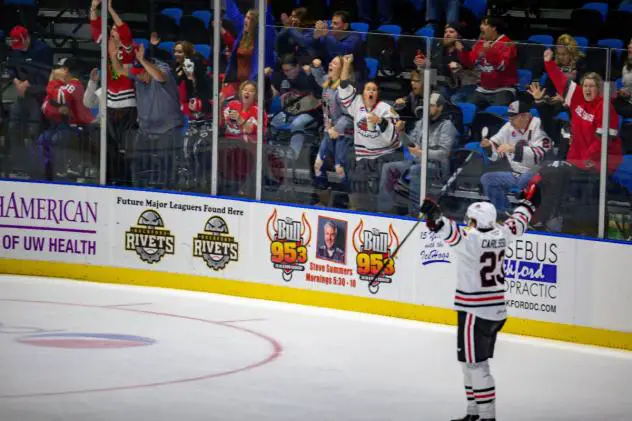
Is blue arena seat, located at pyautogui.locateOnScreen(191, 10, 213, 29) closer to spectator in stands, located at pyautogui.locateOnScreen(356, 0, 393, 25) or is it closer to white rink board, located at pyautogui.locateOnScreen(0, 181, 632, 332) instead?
spectator in stands, located at pyautogui.locateOnScreen(356, 0, 393, 25)

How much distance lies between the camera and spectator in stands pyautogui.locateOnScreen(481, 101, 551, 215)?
1102cm

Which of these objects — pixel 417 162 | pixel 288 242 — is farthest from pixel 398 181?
pixel 288 242

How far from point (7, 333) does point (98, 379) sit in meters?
1.79

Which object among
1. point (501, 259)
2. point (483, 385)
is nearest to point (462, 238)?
point (501, 259)

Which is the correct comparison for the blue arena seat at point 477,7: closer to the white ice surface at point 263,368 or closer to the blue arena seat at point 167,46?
the blue arena seat at point 167,46

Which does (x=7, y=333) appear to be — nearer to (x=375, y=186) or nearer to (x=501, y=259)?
(x=375, y=186)

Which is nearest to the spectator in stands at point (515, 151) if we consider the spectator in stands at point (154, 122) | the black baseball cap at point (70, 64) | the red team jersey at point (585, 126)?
Answer: the red team jersey at point (585, 126)

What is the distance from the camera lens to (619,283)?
34.4 feet

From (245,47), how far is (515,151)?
2.90 meters

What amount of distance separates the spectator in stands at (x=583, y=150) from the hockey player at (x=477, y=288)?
8.19ft

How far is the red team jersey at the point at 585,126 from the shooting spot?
10625 millimetres

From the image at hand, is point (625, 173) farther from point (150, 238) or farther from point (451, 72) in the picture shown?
Result: point (150, 238)

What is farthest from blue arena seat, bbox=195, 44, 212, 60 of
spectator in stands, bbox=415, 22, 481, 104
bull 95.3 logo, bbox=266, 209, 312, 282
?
spectator in stands, bbox=415, 22, 481, 104

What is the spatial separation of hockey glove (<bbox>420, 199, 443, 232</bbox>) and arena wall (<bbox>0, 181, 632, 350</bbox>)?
253cm
